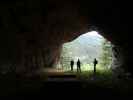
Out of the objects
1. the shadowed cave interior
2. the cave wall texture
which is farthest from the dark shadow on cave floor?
the cave wall texture

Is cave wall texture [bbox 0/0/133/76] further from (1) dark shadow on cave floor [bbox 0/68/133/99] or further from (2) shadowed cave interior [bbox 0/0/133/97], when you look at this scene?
(1) dark shadow on cave floor [bbox 0/68/133/99]

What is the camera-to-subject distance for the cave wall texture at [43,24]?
2216cm

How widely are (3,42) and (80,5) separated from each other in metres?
8.51

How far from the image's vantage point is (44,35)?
1277 inches

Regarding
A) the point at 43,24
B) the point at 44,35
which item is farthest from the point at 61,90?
the point at 44,35

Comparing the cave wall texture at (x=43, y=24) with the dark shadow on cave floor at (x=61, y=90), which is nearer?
the dark shadow on cave floor at (x=61, y=90)

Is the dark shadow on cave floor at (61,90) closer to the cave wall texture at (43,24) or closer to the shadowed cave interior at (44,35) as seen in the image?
the shadowed cave interior at (44,35)

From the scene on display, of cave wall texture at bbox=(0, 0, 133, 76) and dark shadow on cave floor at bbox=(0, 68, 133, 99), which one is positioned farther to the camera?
cave wall texture at bbox=(0, 0, 133, 76)

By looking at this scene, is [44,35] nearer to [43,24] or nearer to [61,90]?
[43,24]

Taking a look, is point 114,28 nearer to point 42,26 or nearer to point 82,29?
point 42,26

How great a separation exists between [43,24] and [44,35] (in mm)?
2839

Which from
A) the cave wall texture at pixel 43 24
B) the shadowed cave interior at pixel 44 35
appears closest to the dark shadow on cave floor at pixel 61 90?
the shadowed cave interior at pixel 44 35

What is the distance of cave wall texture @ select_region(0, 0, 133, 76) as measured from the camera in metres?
22.2

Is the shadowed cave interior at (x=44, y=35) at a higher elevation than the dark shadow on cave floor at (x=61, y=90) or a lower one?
higher
